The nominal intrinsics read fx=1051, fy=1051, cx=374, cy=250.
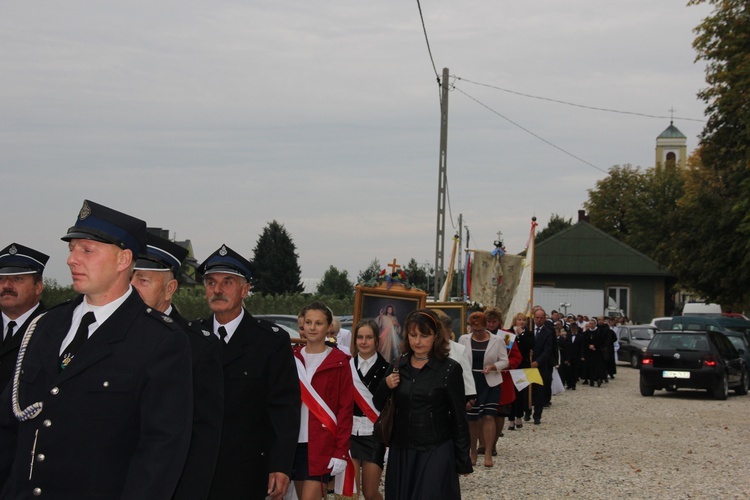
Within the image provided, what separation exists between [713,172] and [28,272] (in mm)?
34484

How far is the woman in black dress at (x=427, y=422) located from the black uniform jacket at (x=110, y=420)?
3856mm

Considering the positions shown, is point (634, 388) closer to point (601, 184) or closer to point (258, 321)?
point (258, 321)

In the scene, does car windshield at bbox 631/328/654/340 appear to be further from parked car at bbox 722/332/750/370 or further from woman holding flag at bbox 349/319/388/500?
woman holding flag at bbox 349/319/388/500

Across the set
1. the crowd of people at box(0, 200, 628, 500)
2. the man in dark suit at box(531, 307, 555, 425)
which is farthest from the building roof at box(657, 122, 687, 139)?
the crowd of people at box(0, 200, 628, 500)

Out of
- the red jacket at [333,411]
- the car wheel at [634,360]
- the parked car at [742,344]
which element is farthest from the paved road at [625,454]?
the car wheel at [634,360]

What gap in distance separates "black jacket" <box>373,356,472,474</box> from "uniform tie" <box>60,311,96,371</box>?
3973 mm

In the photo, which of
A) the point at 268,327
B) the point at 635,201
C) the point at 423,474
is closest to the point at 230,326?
the point at 268,327

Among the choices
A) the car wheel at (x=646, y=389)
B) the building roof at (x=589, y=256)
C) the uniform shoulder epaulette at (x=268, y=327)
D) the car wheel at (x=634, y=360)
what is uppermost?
the building roof at (x=589, y=256)

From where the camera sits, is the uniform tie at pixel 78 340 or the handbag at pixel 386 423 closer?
the uniform tie at pixel 78 340

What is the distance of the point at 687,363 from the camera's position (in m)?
24.3

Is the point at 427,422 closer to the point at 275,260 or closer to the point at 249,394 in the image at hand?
the point at 249,394

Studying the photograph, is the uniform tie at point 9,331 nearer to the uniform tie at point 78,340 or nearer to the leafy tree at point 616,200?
the uniform tie at point 78,340

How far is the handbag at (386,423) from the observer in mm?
7387

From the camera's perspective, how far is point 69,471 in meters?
3.44
